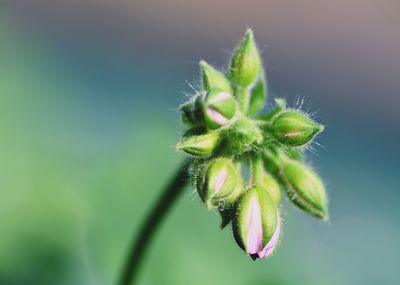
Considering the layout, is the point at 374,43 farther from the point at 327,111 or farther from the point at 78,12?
the point at 78,12

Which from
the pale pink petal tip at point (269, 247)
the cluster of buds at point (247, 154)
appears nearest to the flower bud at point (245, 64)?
the cluster of buds at point (247, 154)

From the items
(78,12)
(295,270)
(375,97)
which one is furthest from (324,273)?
(78,12)

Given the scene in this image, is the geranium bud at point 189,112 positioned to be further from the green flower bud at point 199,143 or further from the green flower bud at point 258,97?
the green flower bud at point 258,97

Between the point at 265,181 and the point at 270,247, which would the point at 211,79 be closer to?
the point at 265,181

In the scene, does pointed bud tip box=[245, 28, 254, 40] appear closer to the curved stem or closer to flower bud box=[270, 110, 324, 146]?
flower bud box=[270, 110, 324, 146]

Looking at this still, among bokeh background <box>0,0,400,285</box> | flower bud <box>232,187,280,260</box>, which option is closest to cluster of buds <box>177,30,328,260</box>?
flower bud <box>232,187,280,260</box>

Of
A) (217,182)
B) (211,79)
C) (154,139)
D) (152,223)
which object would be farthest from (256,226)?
(154,139)
